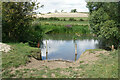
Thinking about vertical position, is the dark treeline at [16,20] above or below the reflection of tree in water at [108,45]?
above

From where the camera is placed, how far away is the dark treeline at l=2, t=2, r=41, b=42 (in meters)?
15.9

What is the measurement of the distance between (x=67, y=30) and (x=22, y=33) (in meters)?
18.1

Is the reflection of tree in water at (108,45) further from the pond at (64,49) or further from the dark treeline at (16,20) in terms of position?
the dark treeline at (16,20)

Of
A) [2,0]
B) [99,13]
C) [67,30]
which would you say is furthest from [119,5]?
[67,30]

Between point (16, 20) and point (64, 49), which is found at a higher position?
point (16, 20)

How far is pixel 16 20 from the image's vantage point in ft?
54.4

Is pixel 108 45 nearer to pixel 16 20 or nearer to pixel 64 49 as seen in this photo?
pixel 64 49

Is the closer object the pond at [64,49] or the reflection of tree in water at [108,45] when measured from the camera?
the pond at [64,49]

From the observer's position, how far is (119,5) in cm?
1392

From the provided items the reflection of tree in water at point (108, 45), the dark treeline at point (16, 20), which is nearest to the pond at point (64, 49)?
the reflection of tree in water at point (108, 45)

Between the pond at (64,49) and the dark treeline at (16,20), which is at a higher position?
the dark treeline at (16,20)

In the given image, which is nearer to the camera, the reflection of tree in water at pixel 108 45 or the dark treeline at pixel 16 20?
the dark treeline at pixel 16 20

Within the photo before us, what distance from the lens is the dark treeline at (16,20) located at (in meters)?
15.9

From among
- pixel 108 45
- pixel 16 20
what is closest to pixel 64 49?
pixel 108 45
